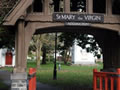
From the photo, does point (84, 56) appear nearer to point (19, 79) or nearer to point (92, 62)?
point (92, 62)

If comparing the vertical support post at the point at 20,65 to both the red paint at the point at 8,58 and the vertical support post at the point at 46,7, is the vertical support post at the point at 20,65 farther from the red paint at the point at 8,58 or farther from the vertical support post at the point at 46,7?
the red paint at the point at 8,58

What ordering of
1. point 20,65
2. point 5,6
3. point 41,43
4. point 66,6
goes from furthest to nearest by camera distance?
point 41,43
point 5,6
point 66,6
point 20,65

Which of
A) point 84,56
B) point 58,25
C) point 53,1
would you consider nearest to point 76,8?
point 53,1

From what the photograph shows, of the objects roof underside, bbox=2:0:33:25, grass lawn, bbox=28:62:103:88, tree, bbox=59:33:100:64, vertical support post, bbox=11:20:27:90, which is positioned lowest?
grass lawn, bbox=28:62:103:88

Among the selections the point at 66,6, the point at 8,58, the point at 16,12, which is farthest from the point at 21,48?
the point at 8,58

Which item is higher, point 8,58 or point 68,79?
point 8,58

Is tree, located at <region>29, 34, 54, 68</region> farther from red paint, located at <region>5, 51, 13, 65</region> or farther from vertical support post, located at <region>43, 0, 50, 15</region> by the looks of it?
vertical support post, located at <region>43, 0, 50, 15</region>

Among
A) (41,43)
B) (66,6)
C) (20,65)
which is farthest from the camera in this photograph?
(41,43)

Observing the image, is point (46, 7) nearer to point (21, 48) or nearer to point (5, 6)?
point (21, 48)

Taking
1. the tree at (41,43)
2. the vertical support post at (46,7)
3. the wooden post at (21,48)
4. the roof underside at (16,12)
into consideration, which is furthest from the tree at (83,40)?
the tree at (41,43)

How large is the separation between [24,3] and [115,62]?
6065 millimetres

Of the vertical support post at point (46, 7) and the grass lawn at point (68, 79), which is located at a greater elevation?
the vertical support post at point (46, 7)

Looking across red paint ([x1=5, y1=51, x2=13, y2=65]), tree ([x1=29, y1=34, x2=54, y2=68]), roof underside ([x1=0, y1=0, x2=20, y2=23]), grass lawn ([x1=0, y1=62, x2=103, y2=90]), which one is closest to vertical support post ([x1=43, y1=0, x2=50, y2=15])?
roof underside ([x1=0, y1=0, x2=20, y2=23])

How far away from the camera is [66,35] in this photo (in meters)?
19.8
